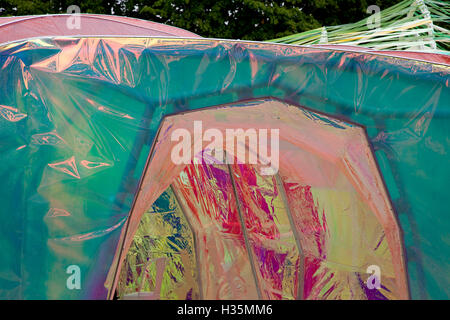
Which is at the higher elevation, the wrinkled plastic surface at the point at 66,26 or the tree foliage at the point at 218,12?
the tree foliage at the point at 218,12

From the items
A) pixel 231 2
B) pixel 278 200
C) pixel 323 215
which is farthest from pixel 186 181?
pixel 231 2

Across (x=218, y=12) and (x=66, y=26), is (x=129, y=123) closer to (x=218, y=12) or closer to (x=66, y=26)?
(x=66, y=26)

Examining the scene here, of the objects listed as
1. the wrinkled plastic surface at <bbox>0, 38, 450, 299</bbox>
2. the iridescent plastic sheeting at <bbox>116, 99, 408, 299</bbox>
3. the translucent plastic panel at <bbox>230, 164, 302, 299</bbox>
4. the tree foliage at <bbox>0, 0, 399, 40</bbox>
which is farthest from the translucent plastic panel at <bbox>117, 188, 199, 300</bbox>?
the tree foliage at <bbox>0, 0, 399, 40</bbox>

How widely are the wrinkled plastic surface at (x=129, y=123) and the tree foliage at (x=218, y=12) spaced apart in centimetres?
639

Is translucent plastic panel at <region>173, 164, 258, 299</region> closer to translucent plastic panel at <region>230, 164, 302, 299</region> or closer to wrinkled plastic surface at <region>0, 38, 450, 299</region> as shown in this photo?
translucent plastic panel at <region>230, 164, 302, 299</region>

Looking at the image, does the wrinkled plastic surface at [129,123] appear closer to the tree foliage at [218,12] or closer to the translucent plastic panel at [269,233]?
the translucent plastic panel at [269,233]

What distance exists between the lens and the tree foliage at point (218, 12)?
8.04m

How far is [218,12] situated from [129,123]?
270 inches

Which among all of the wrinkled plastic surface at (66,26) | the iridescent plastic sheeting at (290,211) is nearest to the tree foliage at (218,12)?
the wrinkled plastic surface at (66,26)

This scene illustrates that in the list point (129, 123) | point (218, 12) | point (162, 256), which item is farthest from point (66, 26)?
point (218, 12)

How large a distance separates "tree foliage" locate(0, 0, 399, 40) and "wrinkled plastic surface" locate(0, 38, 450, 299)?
6393 mm

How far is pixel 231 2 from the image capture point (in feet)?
27.7

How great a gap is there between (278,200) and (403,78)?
3.67 feet
